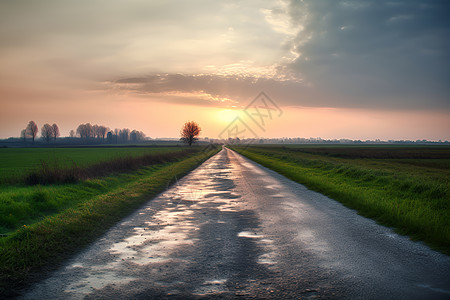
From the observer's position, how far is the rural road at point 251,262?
14.5ft

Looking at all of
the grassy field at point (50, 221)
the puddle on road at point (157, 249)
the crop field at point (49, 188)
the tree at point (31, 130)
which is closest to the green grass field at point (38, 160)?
the crop field at point (49, 188)

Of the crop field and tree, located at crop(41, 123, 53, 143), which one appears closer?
A: the crop field

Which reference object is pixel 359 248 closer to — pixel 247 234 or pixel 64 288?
pixel 247 234

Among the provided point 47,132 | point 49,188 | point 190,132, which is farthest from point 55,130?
point 49,188

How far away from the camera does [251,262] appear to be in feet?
18.3

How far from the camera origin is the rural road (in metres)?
4.42

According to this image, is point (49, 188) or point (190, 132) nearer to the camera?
point (49, 188)

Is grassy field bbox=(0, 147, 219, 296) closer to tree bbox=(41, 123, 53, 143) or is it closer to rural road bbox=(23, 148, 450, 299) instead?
rural road bbox=(23, 148, 450, 299)

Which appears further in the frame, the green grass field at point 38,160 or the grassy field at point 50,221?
the green grass field at point 38,160

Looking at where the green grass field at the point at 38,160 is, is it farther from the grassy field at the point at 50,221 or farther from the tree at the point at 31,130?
the tree at the point at 31,130

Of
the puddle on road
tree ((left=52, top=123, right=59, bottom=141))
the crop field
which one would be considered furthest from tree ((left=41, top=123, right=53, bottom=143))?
the puddle on road

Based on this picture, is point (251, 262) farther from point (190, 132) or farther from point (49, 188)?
point (190, 132)

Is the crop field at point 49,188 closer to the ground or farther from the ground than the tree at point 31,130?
closer to the ground

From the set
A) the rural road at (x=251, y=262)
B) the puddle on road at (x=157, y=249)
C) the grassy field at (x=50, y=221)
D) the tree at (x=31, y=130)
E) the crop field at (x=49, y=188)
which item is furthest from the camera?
the tree at (x=31, y=130)
